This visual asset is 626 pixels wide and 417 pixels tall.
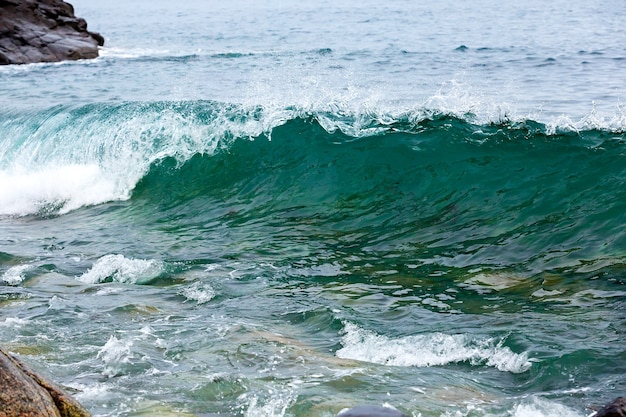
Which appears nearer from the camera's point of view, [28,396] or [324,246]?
[28,396]

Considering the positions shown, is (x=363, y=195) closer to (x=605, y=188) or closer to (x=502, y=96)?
(x=605, y=188)

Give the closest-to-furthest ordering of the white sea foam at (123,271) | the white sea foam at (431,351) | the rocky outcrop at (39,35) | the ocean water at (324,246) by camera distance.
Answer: the ocean water at (324,246) < the white sea foam at (431,351) < the white sea foam at (123,271) < the rocky outcrop at (39,35)

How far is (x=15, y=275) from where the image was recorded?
9430 mm

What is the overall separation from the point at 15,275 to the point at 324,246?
12.0 ft

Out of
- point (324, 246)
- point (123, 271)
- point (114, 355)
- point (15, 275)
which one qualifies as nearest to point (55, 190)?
point (15, 275)

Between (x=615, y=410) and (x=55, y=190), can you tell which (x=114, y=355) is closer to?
(x=615, y=410)

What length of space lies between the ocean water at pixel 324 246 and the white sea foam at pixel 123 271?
1.2 inches

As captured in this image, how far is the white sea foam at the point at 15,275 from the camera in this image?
9.25m

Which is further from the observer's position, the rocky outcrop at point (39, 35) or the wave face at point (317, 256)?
the rocky outcrop at point (39, 35)

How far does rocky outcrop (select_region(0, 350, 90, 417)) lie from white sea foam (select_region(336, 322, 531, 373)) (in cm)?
296

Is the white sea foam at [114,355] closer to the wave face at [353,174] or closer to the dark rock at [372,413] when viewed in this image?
the dark rock at [372,413]

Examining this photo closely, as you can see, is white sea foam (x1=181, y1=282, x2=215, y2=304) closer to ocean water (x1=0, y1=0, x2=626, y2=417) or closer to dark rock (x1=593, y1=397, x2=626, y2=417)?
ocean water (x1=0, y1=0, x2=626, y2=417)

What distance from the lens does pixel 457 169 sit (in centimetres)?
1229

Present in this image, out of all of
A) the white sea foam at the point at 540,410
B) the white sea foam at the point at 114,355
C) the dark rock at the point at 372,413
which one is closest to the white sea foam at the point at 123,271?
the white sea foam at the point at 114,355
